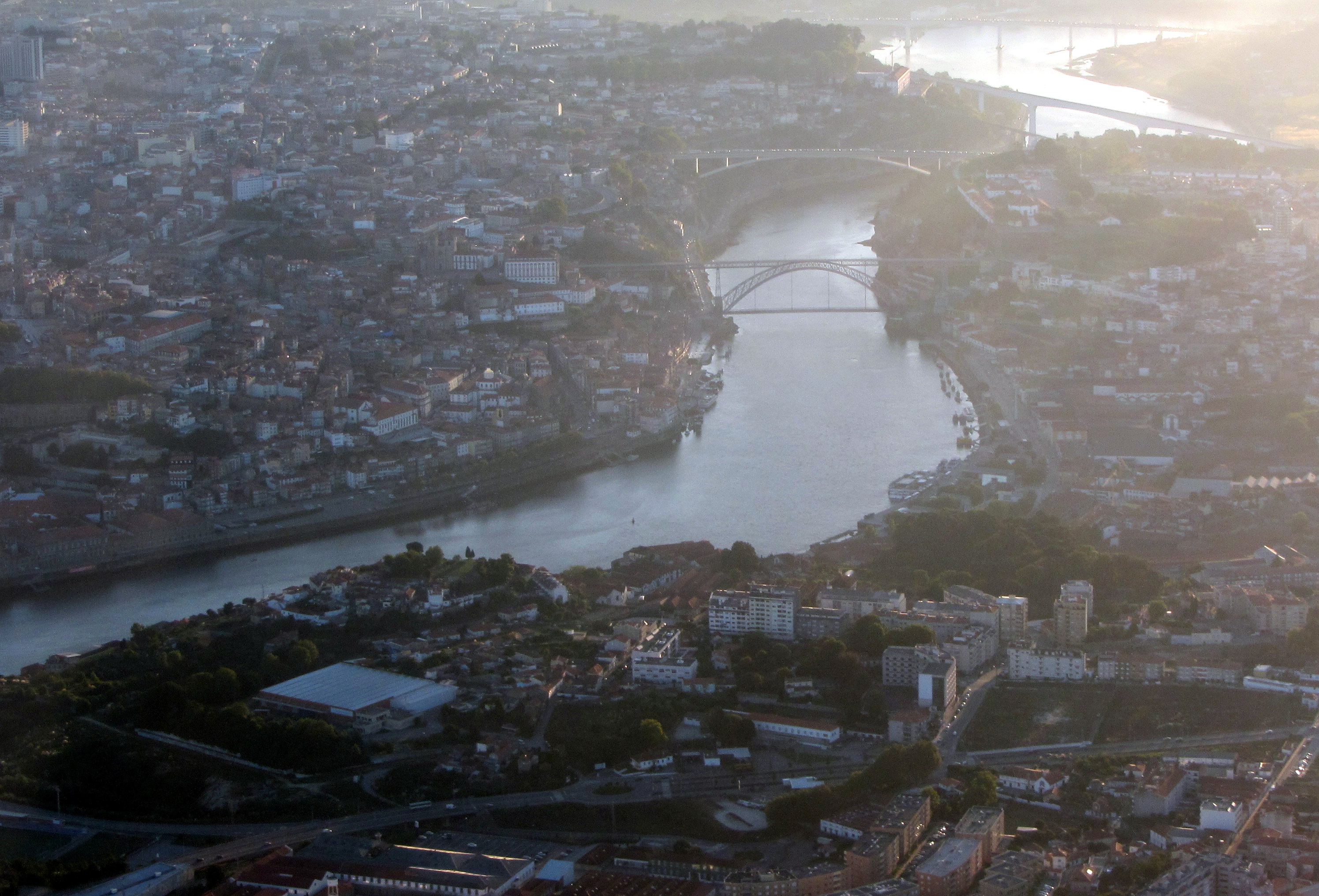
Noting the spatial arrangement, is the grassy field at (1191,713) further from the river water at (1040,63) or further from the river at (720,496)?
the river water at (1040,63)

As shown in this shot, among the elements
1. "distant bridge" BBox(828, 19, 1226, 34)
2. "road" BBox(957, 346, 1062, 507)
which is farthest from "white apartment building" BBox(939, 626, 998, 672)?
"distant bridge" BBox(828, 19, 1226, 34)

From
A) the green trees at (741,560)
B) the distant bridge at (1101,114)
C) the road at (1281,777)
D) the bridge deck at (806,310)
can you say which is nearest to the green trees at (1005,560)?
the green trees at (741,560)

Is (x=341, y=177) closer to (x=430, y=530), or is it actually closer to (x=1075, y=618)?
(x=430, y=530)

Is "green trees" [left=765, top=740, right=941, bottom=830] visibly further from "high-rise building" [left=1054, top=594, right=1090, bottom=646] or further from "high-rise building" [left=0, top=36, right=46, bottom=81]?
"high-rise building" [left=0, top=36, right=46, bottom=81]

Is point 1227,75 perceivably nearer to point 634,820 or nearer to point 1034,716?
point 1034,716

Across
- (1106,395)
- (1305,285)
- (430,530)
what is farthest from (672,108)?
(430,530)
